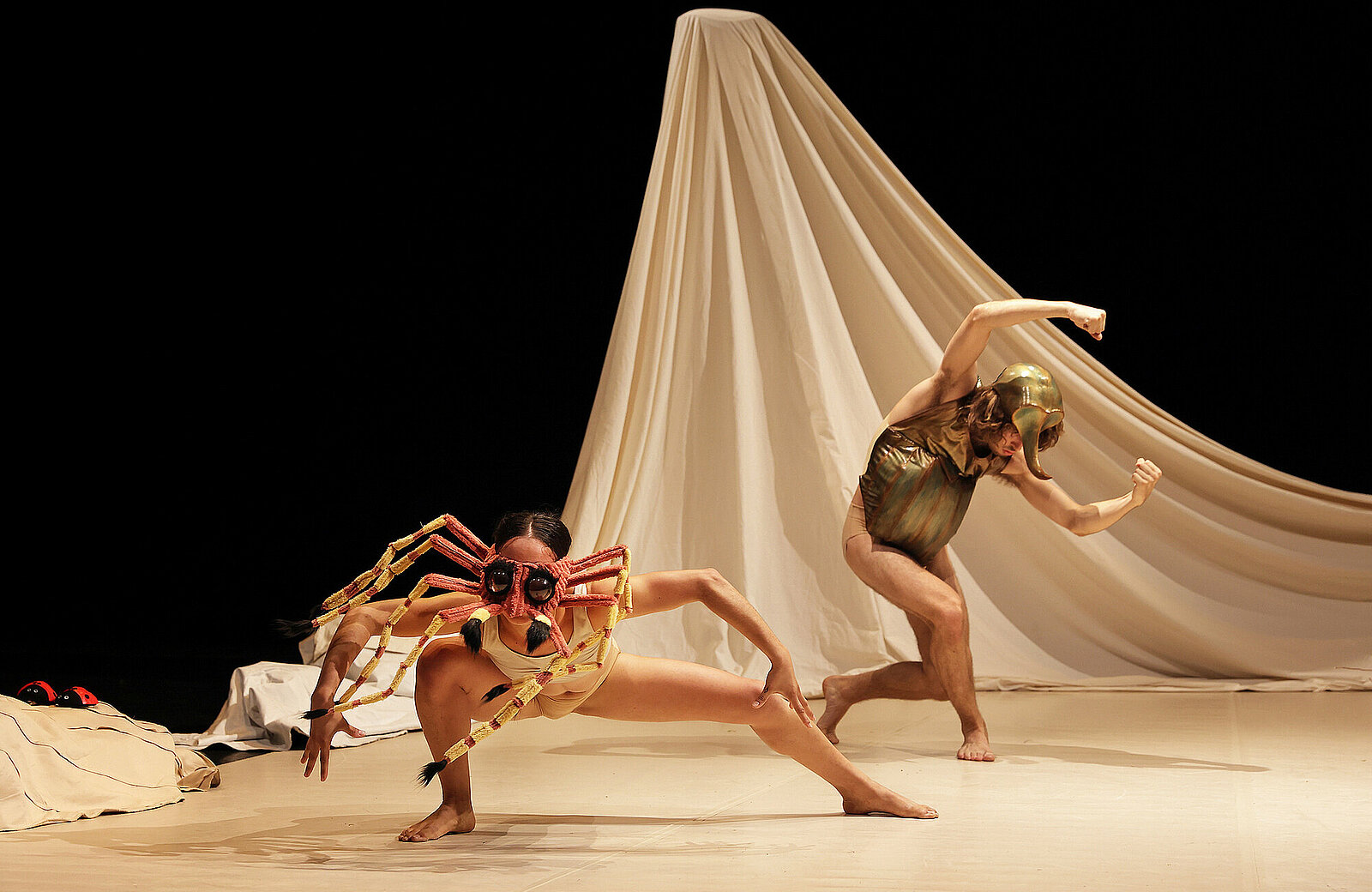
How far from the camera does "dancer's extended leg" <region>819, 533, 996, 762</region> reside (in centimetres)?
281

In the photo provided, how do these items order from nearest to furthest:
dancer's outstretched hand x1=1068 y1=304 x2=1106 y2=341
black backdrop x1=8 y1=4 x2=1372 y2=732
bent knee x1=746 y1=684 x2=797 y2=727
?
bent knee x1=746 y1=684 x2=797 y2=727 → dancer's outstretched hand x1=1068 y1=304 x2=1106 y2=341 → black backdrop x1=8 y1=4 x2=1372 y2=732

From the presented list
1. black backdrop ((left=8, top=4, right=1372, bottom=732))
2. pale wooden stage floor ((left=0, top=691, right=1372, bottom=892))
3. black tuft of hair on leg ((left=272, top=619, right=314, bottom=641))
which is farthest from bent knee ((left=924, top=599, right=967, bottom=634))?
black backdrop ((left=8, top=4, right=1372, bottom=732))

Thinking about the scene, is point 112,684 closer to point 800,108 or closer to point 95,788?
point 95,788

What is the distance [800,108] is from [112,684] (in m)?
2.93

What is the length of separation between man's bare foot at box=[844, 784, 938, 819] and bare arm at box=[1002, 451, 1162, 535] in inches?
35.6

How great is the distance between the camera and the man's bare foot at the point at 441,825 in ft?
6.61

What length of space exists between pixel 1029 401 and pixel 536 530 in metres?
1.21

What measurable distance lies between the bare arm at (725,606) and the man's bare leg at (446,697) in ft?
0.74

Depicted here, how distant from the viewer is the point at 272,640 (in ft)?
17.0

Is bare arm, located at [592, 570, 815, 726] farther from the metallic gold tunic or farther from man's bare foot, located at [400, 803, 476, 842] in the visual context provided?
the metallic gold tunic

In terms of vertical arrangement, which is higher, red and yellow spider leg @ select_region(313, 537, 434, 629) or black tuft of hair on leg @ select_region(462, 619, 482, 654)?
red and yellow spider leg @ select_region(313, 537, 434, 629)

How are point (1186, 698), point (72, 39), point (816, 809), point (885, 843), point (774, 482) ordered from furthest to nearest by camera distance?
1. point (72, 39)
2. point (774, 482)
3. point (1186, 698)
4. point (816, 809)
5. point (885, 843)

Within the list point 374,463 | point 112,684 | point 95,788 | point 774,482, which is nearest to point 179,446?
point 374,463

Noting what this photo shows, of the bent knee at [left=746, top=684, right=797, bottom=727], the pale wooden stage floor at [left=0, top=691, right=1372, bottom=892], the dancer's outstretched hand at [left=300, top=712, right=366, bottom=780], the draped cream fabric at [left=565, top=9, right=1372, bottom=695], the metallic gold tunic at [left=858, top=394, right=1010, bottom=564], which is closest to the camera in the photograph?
the pale wooden stage floor at [left=0, top=691, right=1372, bottom=892]
